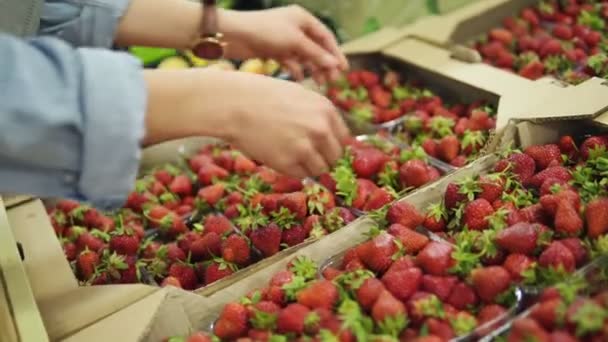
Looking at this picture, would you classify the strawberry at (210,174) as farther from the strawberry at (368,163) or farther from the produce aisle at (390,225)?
the strawberry at (368,163)

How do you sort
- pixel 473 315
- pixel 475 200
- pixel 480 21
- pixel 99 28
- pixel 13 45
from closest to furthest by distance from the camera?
pixel 13 45, pixel 473 315, pixel 475 200, pixel 99 28, pixel 480 21

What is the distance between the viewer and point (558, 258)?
1186 mm

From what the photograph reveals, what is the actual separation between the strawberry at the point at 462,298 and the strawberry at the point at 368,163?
635 mm

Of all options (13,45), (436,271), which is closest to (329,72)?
(436,271)

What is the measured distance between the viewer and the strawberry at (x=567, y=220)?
4.17ft

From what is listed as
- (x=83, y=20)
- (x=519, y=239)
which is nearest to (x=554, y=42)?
(x=519, y=239)

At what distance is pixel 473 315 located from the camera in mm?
1191

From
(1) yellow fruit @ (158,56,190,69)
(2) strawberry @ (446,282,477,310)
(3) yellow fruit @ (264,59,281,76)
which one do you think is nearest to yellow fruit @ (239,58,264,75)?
(3) yellow fruit @ (264,59,281,76)

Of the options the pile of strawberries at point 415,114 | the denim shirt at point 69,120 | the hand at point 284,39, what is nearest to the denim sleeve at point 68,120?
the denim shirt at point 69,120

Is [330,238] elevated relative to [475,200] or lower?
lower

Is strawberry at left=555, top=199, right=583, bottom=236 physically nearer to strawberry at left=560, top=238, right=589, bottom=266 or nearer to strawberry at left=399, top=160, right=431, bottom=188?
strawberry at left=560, top=238, right=589, bottom=266

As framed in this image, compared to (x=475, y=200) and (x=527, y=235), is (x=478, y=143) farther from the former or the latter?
(x=527, y=235)

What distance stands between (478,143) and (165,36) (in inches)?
31.6

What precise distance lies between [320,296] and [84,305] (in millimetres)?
458
